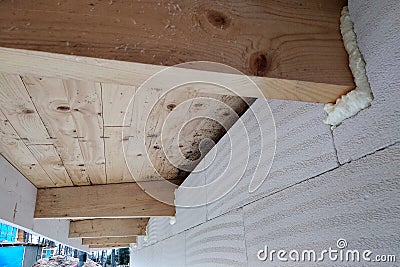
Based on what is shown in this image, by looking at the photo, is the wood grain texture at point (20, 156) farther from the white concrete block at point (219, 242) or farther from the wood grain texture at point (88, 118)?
the white concrete block at point (219, 242)

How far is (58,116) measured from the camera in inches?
52.5

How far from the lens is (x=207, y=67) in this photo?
69cm

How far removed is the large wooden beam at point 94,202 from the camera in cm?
221

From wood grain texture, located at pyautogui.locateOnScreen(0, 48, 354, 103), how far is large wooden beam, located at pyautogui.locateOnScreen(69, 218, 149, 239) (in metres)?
3.43

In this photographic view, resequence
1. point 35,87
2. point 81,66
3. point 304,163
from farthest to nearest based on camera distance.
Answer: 1. point 35,87
2. point 304,163
3. point 81,66

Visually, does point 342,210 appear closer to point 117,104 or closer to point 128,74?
point 128,74

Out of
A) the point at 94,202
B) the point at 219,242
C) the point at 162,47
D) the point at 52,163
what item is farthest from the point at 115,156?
the point at 162,47

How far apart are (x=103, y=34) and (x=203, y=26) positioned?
8.7 inches

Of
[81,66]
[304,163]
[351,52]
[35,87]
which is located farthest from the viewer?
[35,87]

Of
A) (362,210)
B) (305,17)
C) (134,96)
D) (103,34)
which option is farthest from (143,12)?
(362,210)

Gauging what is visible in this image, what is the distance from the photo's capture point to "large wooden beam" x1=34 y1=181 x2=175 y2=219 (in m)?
2.21

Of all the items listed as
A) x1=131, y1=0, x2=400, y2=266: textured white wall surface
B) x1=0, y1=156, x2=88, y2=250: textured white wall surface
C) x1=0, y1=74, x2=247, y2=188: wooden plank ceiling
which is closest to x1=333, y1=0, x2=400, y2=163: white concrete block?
x1=131, y1=0, x2=400, y2=266: textured white wall surface

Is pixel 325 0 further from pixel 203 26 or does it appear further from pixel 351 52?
pixel 203 26

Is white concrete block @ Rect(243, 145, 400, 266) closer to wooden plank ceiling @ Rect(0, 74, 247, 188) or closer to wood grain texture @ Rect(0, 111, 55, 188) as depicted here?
wooden plank ceiling @ Rect(0, 74, 247, 188)
